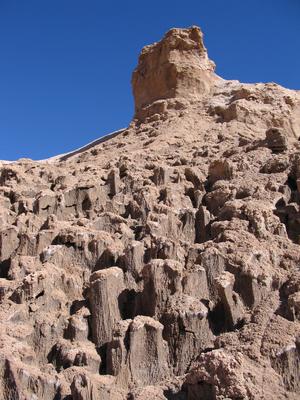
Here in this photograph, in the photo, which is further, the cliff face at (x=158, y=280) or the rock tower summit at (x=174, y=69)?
the rock tower summit at (x=174, y=69)

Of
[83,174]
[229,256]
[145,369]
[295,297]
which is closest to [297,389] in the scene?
[295,297]

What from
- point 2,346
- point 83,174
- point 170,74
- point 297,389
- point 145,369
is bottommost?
point 297,389

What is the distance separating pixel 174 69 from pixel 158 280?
1530 centimetres

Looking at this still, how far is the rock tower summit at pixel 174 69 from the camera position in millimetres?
21484

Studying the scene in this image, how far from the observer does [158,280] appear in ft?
25.9

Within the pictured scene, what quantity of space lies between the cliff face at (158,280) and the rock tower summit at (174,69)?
7.80 metres

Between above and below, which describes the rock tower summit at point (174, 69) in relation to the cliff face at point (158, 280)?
above

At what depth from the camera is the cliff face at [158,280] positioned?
6.61 m

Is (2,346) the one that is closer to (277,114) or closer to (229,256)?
(229,256)

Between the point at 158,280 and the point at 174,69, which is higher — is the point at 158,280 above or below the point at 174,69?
below

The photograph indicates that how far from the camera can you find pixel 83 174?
579 inches

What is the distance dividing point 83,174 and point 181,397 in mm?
9155

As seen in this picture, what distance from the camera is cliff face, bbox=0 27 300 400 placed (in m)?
6.61

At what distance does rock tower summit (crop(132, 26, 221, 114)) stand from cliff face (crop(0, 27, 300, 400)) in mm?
7804
